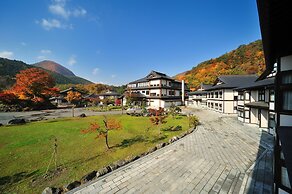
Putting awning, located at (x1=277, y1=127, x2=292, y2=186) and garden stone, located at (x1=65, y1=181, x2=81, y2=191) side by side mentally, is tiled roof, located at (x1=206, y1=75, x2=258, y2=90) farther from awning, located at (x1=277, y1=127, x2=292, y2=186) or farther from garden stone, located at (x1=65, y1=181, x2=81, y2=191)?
garden stone, located at (x1=65, y1=181, x2=81, y2=191)

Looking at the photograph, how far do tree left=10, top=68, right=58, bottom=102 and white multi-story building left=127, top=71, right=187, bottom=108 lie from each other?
24468mm

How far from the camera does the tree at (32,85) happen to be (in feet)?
122

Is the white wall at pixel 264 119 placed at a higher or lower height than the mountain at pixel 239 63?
lower

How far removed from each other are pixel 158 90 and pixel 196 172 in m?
34.9

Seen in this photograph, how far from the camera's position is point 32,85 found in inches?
1511

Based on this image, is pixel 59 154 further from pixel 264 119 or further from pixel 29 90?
pixel 29 90

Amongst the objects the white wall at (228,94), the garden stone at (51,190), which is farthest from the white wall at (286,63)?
the white wall at (228,94)

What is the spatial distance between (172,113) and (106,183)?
20893mm

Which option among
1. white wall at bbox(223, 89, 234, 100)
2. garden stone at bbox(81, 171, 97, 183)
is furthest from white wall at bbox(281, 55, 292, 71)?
white wall at bbox(223, 89, 234, 100)

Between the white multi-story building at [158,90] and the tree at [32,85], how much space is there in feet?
80.3

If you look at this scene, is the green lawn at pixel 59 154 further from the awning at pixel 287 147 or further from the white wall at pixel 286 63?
the white wall at pixel 286 63

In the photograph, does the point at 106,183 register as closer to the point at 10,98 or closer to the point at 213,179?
the point at 213,179

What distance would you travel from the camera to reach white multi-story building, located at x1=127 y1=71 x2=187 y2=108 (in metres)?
41.4

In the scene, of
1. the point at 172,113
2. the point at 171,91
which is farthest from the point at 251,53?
the point at 172,113
